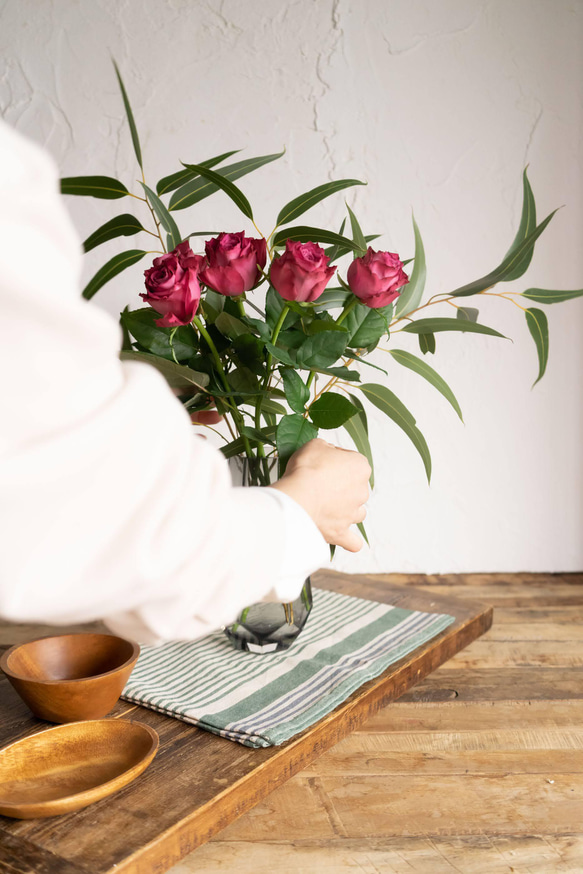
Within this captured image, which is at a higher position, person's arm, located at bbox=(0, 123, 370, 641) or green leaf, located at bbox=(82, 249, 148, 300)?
green leaf, located at bbox=(82, 249, 148, 300)

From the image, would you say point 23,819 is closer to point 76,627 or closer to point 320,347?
point 320,347

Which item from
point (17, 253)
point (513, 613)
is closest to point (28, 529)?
point (17, 253)

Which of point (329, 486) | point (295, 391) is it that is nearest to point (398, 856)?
point (329, 486)

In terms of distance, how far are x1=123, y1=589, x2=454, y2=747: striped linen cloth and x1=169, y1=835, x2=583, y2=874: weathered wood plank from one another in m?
0.09

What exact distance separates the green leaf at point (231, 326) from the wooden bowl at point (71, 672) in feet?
1.14

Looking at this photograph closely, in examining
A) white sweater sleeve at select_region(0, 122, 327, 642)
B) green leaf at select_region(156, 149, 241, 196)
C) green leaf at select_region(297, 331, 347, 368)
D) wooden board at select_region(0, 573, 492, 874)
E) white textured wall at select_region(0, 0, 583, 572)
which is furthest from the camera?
white textured wall at select_region(0, 0, 583, 572)

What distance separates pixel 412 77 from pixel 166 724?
54.7 inches

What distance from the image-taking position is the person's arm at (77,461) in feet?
1.22

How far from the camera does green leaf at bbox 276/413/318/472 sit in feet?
2.56

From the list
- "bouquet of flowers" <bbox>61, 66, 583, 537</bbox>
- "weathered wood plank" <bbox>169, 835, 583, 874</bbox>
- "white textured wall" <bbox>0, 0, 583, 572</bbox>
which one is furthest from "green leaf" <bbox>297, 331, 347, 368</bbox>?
"white textured wall" <bbox>0, 0, 583, 572</bbox>

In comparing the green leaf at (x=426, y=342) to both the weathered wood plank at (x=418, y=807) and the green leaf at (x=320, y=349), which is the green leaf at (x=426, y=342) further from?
the weathered wood plank at (x=418, y=807)

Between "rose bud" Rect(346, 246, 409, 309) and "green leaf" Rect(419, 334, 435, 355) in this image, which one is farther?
"green leaf" Rect(419, 334, 435, 355)

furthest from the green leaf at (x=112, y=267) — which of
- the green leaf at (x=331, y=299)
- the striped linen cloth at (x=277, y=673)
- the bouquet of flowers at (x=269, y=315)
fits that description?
the striped linen cloth at (x=277, y=673)

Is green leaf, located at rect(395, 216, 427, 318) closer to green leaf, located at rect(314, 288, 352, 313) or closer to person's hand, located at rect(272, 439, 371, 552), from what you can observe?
green leaf, located at rect(314, 288, 352, 313)
